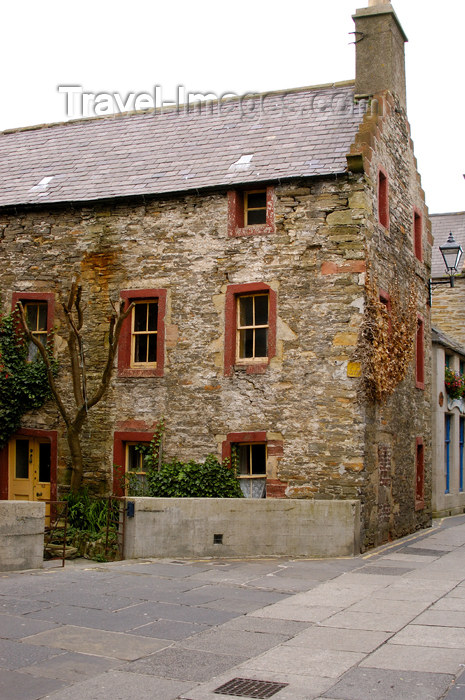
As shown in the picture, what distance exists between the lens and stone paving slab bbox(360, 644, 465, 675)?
22.0 ft

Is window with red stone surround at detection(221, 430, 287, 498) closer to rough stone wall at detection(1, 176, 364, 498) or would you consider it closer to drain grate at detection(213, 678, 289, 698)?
rough stone wall at detection(1, 176, 364, 498)

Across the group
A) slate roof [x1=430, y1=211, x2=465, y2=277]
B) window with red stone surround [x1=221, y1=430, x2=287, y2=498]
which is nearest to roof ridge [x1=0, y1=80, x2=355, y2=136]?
window with red stone surround [x1=221, y1=430, x2=287, y2=498]

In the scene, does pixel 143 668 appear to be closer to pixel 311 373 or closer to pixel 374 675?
pixel 374 675

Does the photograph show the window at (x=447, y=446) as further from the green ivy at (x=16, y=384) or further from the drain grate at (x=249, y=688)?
the drain grate at (x=249, y=688)

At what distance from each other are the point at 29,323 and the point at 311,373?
6.56 meters

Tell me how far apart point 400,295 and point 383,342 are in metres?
2.35

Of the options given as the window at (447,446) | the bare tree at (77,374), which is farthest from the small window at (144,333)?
the window at (447,446)

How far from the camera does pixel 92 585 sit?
10234 millimetres

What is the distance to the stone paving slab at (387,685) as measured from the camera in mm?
6004

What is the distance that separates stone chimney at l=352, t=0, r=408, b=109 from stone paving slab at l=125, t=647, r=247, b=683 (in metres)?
12.7

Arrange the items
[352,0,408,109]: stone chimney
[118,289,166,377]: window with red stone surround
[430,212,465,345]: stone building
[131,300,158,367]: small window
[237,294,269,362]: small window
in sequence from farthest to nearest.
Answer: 1. [430,212,465,345]: stone building
2. [352,0,408,109]: stone chimney
3. [131,300,158,367]: small window
4. [118,289,166,377]: window with red stone surround
5. [237,294,269,362]: small window

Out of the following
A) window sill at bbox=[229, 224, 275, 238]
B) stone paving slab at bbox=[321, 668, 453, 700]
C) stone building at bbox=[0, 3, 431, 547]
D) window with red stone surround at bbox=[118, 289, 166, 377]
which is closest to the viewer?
stone paving slab at bbox=[321, 668, 453, 700]

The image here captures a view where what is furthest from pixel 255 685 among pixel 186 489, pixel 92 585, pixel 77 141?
pixel 77 141

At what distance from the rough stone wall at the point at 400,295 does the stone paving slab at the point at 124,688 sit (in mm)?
8292
